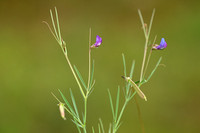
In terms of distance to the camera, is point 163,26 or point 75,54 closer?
point 75,54

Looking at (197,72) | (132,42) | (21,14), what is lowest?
(197,72)

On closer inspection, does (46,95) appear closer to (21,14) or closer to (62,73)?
(62,73)

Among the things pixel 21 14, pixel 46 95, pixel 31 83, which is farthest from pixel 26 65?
pixel 21 14

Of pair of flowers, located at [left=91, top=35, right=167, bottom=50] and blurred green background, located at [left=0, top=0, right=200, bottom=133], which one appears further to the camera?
blurred green background, located at [left=0, top=0, right=200, bottom=133]

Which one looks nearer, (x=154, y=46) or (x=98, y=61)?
(x=154, y=46)

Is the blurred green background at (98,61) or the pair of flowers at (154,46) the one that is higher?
the pair of flowers at (154,46)

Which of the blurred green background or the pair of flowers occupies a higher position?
the pair of flowers

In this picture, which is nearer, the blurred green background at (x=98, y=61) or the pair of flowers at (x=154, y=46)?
the pair of flowers at (x=154, y=46)

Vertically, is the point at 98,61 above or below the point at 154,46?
below
